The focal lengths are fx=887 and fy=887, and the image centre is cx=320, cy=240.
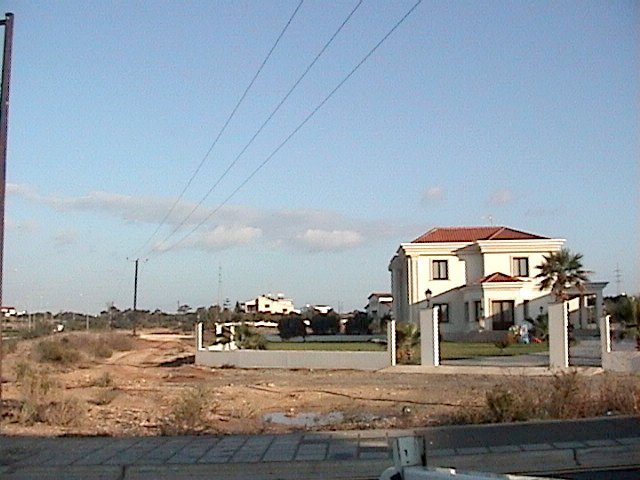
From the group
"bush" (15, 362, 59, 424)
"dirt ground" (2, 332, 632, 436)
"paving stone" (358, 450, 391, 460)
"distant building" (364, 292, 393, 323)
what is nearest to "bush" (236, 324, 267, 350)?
"dirt ground" (2, 332, 632, 436)

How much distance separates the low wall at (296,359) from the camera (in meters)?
30.3

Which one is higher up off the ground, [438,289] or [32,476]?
[438,289]

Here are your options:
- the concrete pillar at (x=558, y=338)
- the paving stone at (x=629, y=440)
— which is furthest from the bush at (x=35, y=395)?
the concrete pillar at (x=558, y=338)

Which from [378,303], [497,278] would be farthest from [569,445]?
[378,303]

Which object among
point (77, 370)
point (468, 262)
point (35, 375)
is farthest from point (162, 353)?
point (35, 375)

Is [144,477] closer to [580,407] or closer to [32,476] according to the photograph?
[32,476]

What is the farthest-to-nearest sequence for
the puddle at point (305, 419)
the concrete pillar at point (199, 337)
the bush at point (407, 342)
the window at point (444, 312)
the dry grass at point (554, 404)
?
the window at point (444, 312) < the concrete pillar at point (199, 337) < the bush at point (407, 342) < the puddle at point (305, 419) < the dry grass at point (554, 404)

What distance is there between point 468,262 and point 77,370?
25.5 meters

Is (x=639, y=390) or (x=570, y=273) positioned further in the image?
(x=570, y=273)

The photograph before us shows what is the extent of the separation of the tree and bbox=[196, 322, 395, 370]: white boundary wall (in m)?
15.4

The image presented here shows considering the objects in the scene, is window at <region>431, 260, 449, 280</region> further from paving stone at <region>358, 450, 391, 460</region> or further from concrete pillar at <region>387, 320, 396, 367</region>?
paving stone at <region>358, 450, 391, 460</region>

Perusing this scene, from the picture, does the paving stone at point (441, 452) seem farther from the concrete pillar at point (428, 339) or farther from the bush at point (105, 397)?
the concrete pillar at point (428, 339)

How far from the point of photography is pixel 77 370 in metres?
34.0

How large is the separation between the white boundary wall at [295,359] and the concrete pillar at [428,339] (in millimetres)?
1401
